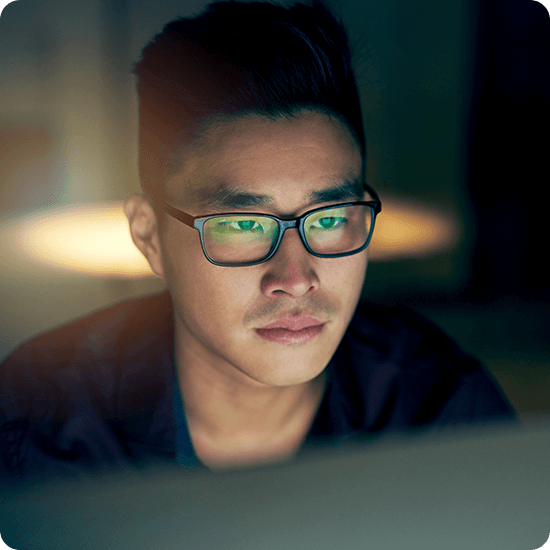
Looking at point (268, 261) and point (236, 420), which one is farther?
point (236, 420)

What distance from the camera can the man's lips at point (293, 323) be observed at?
2.41ft

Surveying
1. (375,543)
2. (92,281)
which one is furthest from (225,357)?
(375,543)

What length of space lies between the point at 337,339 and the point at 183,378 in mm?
307

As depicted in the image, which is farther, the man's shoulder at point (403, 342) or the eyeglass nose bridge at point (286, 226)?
the man's shoulder at point (403, 342)

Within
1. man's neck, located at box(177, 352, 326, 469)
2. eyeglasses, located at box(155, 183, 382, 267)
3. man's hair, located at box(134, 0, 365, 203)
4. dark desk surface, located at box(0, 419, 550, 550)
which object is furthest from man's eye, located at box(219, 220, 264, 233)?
dark desk surface, located at box(0, 419, 550, 550)

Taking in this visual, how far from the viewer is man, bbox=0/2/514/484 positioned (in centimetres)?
71

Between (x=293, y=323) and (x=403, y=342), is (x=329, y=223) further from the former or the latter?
(x=403, y=342)

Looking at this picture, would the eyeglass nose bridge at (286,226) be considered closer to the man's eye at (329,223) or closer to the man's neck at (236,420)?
the man's eye at (329,223)

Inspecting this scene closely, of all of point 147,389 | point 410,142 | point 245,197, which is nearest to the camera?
point 245,197

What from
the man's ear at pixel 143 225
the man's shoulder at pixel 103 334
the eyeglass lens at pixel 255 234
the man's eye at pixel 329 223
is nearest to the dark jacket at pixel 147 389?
the man's shoulder at pixel 103 334

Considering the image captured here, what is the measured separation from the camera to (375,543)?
2.49 ft

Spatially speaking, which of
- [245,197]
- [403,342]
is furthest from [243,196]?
[403,342]

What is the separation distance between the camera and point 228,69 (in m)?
0.72

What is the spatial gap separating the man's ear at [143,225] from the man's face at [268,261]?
2cm
